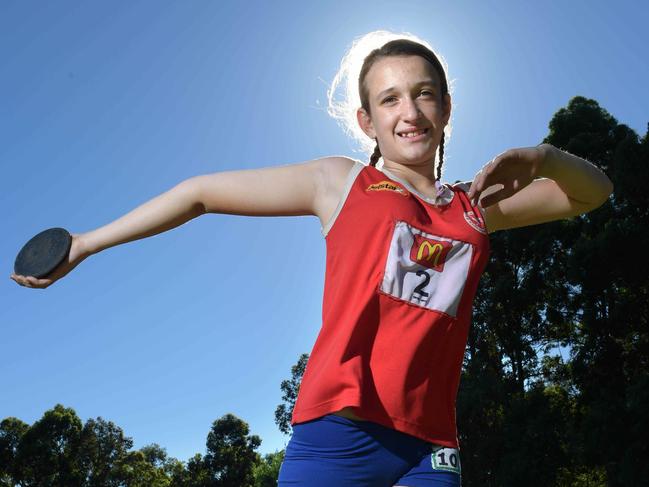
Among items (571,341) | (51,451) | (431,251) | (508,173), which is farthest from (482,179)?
(51,451)

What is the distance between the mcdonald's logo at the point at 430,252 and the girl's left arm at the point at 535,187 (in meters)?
0.22

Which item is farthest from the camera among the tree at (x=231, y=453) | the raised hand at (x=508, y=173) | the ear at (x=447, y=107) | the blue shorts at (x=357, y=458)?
the tree at (x=231, y=453)

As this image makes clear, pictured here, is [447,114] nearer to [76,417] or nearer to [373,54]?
[373,54]

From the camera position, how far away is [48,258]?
2.35m

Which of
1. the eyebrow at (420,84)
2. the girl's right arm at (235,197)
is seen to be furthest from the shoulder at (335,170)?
the eyebrow at (420,84)

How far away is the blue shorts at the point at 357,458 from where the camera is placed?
1823 millimetres

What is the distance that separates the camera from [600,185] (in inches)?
103

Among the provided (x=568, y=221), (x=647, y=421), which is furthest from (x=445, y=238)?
(x=568, y=221)

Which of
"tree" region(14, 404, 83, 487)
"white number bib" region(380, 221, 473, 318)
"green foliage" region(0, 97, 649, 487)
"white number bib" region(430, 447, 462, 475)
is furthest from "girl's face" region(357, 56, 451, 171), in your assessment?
"tree" region(14, 404, 83, 487)

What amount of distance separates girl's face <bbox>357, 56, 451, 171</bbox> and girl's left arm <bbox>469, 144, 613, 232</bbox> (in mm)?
277

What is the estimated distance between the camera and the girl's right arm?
2.24 m

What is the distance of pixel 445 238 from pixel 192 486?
1906 inches

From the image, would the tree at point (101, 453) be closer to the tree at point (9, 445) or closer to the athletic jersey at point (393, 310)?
the tree at point (9, 445)

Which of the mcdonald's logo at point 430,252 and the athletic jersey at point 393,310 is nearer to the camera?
the athletic jersey at point 393,310
